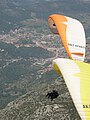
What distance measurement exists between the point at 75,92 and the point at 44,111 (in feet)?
58.9

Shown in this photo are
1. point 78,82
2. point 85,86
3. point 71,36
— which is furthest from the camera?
point 71,36

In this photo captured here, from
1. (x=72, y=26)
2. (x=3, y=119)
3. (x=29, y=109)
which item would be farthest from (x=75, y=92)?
(x=72, y=26)

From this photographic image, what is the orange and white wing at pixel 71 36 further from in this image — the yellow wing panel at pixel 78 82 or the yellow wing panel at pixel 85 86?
the yellow wing panel at pixel 85 86

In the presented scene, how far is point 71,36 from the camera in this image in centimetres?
7000

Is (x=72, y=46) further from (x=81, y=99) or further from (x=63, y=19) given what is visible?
(x=81, y=99)

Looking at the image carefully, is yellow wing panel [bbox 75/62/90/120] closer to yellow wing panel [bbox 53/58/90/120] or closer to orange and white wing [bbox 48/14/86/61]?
yellow wing panel [bbox 53/58/90/120]

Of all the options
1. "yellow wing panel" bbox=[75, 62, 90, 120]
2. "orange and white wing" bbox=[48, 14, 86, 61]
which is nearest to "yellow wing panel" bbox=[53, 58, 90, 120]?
"yellow wing panel" bbox=[75, 62, 90, 120]

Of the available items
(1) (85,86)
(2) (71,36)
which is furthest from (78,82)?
(2) (71,36)

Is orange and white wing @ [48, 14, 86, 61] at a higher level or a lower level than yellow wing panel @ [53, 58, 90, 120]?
lower

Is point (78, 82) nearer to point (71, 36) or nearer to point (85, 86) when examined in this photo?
point (85, 86)

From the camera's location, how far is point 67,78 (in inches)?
1769

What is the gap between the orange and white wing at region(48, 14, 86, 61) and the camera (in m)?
62.1

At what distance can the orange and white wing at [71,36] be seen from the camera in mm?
62125

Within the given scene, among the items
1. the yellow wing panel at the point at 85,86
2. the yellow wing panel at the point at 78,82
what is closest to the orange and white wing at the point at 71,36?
the yellow wing panel at the point at 78,82
